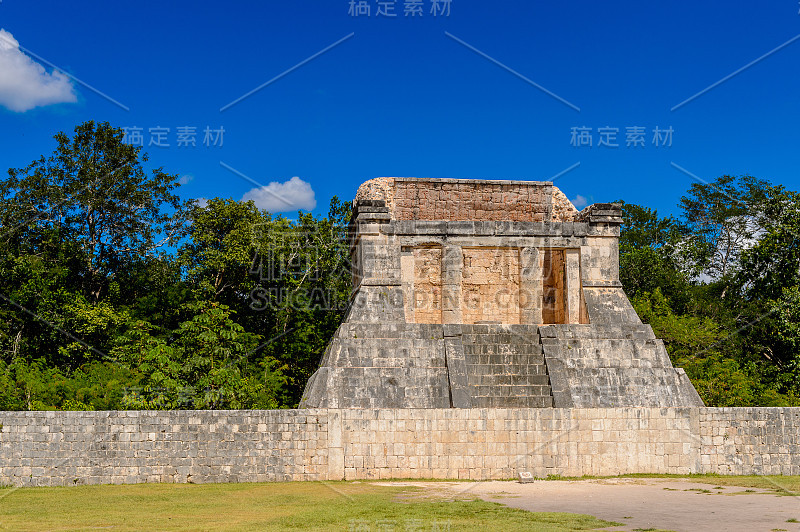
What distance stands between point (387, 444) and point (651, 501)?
4.37 meters

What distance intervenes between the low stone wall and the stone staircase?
1384 millimetres

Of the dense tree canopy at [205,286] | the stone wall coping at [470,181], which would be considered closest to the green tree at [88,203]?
the dense tree canopy at [205,286]

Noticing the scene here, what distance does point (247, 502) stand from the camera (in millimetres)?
9844

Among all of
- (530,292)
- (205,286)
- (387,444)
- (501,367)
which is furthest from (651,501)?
(205,286)

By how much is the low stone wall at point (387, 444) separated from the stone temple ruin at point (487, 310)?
1.09 metres

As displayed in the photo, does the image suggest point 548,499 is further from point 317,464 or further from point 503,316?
point 503,316

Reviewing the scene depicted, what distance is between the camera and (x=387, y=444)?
12.4 metres

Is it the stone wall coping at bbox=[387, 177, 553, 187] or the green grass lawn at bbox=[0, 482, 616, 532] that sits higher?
the stone wall coping at bbox=[387, 177, 553, 187]

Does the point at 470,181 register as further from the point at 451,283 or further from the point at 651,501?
the point at 651,501

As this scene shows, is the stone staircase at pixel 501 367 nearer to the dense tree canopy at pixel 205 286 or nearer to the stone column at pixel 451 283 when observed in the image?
the stone column at pixel 451 283

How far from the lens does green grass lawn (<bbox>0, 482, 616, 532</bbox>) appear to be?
25.9 ft

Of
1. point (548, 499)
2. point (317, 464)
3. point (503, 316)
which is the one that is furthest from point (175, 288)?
point (548, 499)

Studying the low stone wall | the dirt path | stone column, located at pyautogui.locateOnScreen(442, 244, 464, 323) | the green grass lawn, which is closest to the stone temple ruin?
stone column, located at pyautogui.locateOnScreen(442, 244, 464, 323)

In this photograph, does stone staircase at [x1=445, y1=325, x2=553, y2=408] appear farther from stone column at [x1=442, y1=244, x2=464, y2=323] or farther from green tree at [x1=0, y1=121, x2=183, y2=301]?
green tree at [x1=0, y1=121, x2=183, y2=301]
